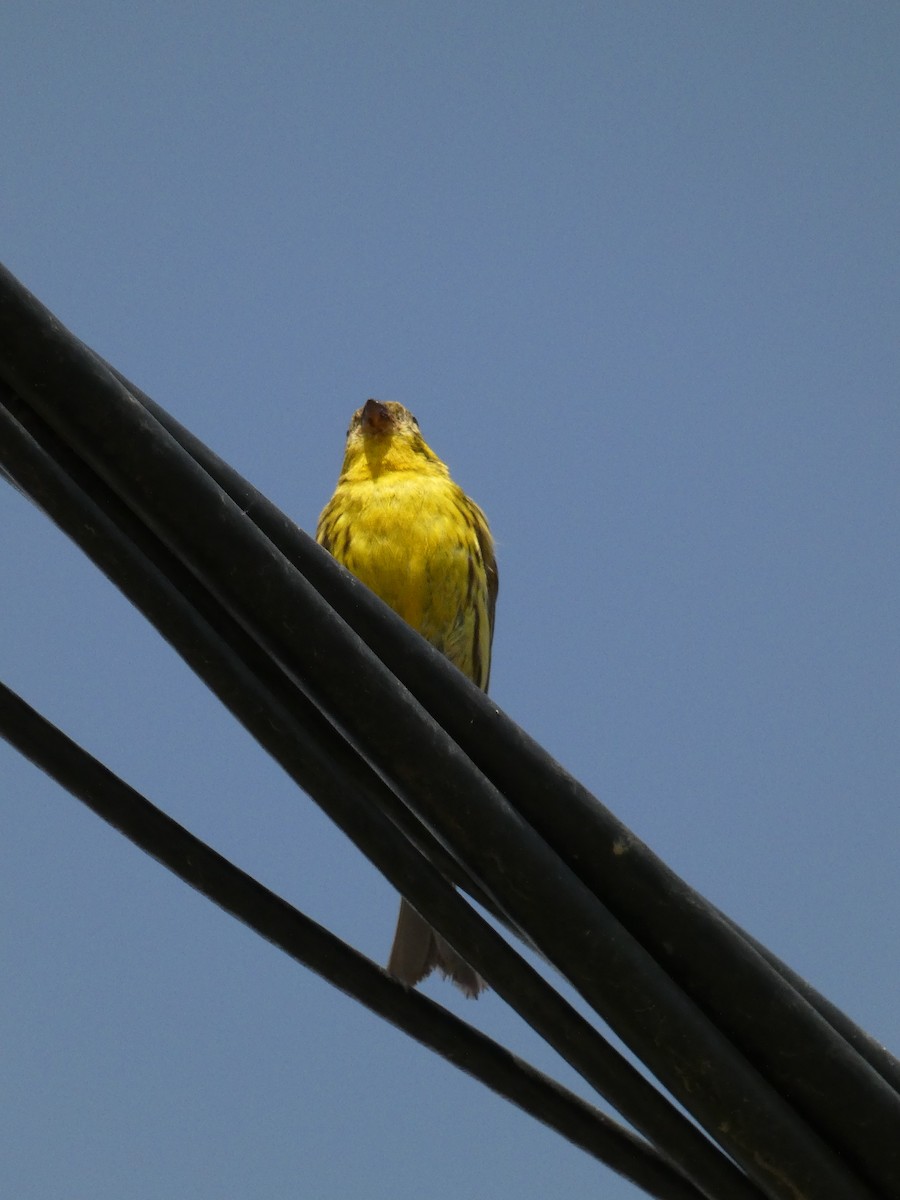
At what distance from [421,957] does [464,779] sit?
105 inches

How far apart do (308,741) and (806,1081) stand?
0.82m

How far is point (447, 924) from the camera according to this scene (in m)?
2.07

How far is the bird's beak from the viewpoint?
6797 mm

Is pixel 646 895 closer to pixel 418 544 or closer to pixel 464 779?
pixel 464 779

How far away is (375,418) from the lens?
6844 mm

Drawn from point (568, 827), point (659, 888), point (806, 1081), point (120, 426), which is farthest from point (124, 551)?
point (806, 1081)

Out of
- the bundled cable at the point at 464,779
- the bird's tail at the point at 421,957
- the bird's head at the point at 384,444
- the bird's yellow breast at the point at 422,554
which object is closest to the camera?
the bundled cable at the point at 464,779

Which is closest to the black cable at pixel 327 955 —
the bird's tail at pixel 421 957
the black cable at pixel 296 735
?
the black cable at pixel 296 735

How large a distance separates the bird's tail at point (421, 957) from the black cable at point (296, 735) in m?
1.89

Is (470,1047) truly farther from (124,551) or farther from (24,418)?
(24,418)

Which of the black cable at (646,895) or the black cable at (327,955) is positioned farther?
the black cable at (327,955)

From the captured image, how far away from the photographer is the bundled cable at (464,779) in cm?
183

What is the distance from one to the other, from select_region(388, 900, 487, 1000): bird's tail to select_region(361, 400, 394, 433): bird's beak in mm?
2778

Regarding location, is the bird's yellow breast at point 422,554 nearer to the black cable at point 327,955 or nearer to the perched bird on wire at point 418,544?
the perched bird on wire at point 418,544
